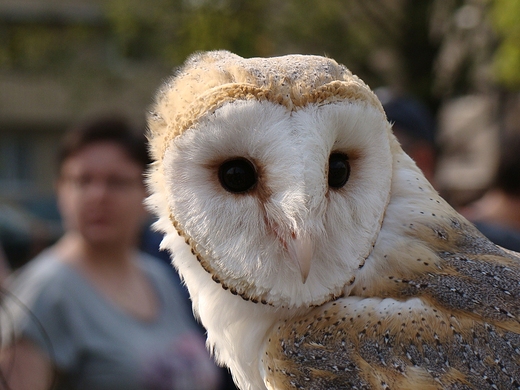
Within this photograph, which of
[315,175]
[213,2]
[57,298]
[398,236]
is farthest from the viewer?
[213,2]

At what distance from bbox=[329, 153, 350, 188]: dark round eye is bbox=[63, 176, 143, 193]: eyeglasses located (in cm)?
176

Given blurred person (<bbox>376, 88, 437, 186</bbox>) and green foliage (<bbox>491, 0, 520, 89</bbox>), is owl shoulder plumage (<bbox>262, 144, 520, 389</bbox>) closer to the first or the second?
A: blurred person (<bbox>376, 88, 437, 186</bbox>)

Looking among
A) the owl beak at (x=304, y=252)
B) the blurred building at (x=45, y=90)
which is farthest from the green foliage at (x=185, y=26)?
the owl beak at (x=304, y=252)

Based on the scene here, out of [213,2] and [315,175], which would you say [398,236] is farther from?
[213,2]

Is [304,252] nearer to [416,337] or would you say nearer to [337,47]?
[416,337]

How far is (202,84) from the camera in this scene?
1337 mm

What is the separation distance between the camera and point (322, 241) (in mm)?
1277

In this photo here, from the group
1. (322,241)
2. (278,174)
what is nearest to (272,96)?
(278,174)

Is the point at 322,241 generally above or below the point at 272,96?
below

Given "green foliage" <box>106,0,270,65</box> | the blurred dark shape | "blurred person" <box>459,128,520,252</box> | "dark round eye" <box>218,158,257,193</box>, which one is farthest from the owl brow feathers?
the blurred dark shape

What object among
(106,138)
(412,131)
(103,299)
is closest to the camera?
(103,299)

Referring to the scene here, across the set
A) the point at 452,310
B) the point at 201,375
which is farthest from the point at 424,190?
the point at 201,375

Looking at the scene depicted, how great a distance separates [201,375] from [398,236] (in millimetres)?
1468

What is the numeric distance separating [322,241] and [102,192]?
5.69 feet
